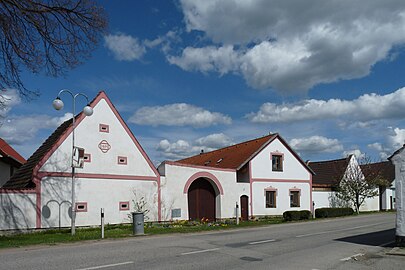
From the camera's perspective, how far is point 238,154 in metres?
35.0

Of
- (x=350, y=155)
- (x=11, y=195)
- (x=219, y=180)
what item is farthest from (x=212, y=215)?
(x=350, y=155)

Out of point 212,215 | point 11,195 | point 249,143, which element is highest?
point 249,143

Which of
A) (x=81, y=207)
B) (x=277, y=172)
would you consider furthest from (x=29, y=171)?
(x=277, y=172)

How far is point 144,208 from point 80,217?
412cm

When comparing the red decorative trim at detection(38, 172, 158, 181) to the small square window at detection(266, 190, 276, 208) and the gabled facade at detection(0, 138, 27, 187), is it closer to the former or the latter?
the gabled facade at detection(0, 138, 27, 187)

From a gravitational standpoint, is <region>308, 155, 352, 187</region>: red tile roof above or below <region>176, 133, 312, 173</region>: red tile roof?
below

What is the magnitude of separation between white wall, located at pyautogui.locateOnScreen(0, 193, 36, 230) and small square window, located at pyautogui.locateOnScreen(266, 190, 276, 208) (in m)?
19.0

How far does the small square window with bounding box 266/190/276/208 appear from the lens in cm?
3315

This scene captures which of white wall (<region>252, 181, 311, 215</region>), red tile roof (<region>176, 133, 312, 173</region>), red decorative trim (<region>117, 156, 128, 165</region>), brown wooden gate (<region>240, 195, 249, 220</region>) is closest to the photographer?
red decorative trim (<region>117, 156, 128, 165</region>)

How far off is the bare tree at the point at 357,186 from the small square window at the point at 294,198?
7459 mm

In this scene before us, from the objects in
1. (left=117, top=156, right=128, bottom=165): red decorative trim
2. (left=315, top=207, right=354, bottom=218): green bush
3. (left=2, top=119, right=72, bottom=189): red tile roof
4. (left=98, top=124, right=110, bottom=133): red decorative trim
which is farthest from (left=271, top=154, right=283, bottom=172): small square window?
(left=2, top=119, right=72, bottom=189): red tile roof

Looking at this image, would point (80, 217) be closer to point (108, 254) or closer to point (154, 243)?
point (154, 243)

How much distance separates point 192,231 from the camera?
1988 cm

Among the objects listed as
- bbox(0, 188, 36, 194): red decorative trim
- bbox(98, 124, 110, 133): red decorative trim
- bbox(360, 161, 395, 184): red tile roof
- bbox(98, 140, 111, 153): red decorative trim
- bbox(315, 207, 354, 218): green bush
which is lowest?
bbox(315, 207, 354, 218): green bush
